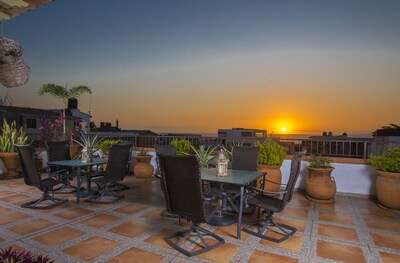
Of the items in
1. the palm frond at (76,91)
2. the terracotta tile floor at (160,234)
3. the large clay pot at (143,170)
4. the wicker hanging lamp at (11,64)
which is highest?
the palm frond at (76,91)

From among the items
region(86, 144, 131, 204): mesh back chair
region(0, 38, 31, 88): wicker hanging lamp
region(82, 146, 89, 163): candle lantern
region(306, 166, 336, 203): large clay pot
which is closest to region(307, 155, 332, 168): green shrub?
region(306, 166, 336, 203): large clay pot

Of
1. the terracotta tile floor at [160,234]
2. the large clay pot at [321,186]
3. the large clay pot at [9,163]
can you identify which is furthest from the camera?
the large clay pot at [9,163]

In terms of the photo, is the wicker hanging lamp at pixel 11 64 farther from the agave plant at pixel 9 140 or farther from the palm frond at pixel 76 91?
the palm frond at pixel 76 91

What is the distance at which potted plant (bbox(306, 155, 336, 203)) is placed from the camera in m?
4.46

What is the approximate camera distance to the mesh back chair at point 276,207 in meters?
2.86

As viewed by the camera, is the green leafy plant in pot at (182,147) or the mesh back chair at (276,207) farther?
the green leafy plant in pot at (182,147)

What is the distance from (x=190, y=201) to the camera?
242 centimetres

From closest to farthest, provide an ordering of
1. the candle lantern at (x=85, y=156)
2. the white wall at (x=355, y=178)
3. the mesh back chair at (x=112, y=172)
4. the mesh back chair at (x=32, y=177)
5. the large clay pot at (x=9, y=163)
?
the mesh back chair at (x=32, y=177)
the mesh back chair at (x=112, y=172)
the candle lantern at (x=85, y=156)
the white wall at (x=355, y=178)
the large clay pot at (x=9, y=163)

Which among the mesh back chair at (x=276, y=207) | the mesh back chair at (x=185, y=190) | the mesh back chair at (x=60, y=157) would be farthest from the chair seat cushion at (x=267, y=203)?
the mesh back chair at (x=60, y=157)

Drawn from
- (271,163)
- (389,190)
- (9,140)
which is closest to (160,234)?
(271,163)

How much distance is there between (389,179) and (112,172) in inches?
175

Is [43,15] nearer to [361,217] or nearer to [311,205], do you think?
[311,205]

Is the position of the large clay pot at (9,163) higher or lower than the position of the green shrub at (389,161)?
lower

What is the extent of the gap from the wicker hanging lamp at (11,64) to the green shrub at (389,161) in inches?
192
